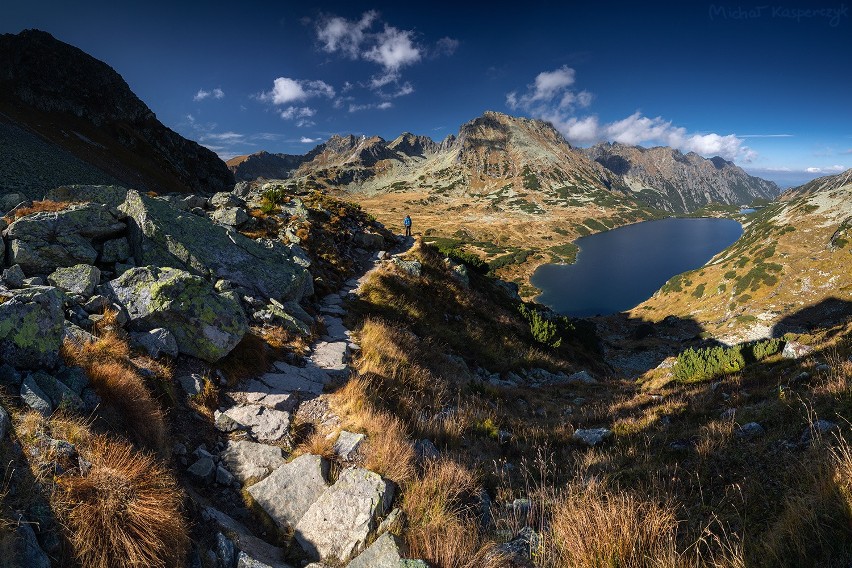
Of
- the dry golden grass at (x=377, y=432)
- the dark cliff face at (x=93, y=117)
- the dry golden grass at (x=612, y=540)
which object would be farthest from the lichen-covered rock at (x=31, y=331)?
the dark cliff face at (x=93, y=117)

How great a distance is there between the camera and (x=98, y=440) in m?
4.62

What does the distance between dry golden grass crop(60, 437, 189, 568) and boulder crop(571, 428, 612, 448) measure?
28.5ft

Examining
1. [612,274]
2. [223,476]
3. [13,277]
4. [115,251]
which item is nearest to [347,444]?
[223,476]

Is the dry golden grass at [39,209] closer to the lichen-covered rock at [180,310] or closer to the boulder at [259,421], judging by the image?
the lichen-covered rock at [180,310]

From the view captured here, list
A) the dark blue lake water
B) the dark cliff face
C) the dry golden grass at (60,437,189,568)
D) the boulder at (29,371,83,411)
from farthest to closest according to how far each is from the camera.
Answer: the dark blue lake water < the dark cliff face < the boulder at (29,371,83,411) < the dry golden grass at (60,437,189,568)

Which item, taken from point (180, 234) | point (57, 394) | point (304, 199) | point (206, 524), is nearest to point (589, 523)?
point (206, 524)

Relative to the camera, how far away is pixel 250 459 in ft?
21.5

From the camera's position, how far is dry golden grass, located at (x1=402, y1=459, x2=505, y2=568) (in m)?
4.31

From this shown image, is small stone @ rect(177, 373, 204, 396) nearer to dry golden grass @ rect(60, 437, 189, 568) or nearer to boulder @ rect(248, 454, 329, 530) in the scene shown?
boulder @ rect(248, 454, 329, 530)

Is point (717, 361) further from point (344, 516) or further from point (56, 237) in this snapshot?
point (56, 237)

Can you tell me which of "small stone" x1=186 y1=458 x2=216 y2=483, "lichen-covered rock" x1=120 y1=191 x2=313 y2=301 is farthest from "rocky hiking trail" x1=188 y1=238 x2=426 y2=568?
"lichen-covered rock" x1=120 y1=191 x2=313 y2=301

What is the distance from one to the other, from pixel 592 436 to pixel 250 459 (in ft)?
26.5

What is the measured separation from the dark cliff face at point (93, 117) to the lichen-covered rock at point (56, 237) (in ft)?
213

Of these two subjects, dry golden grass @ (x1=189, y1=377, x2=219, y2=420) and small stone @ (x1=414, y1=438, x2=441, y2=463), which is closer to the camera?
small stone @ (x1=414, y1=438, x2=441, y2=463)
